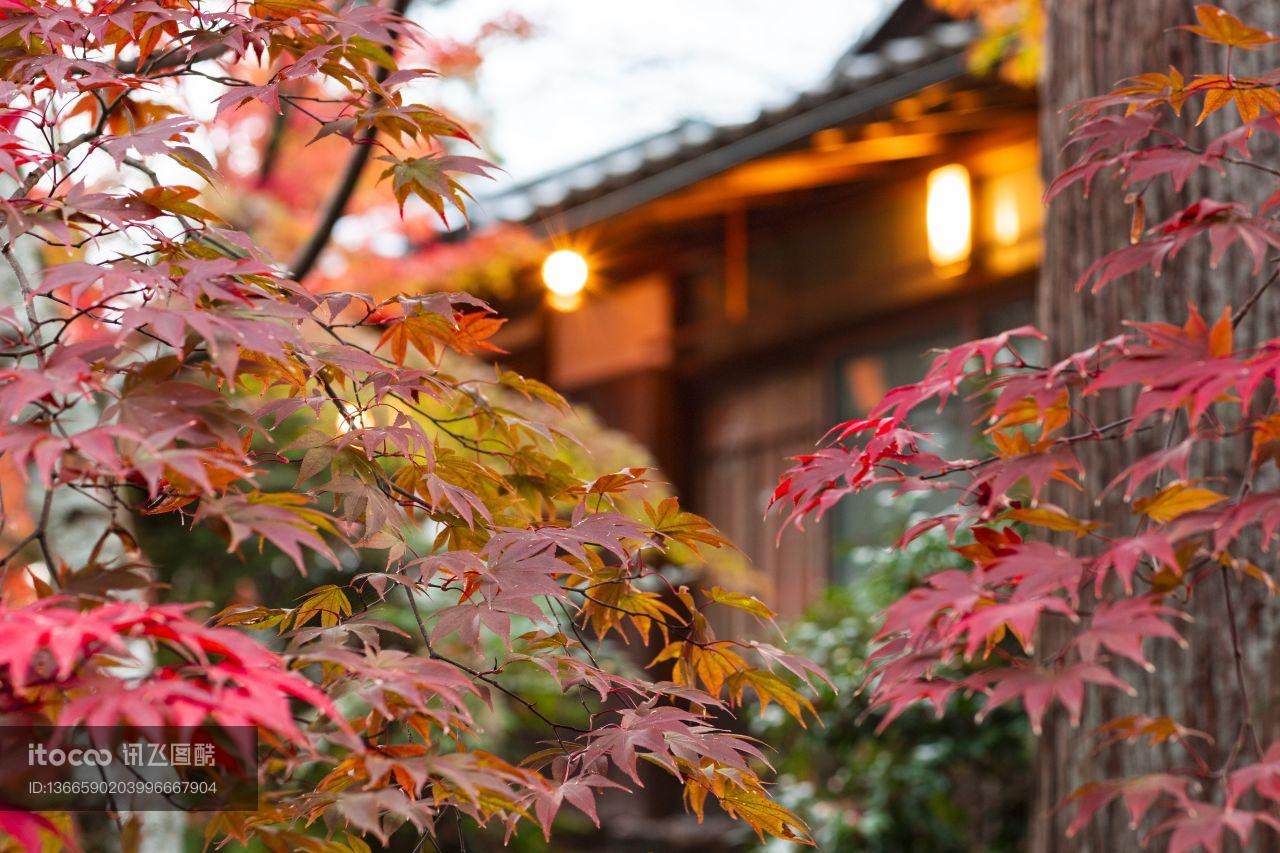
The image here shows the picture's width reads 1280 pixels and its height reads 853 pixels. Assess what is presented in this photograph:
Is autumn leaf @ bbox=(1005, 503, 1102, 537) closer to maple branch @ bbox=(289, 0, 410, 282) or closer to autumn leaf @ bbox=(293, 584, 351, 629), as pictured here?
autumn leaf @ bbox=(293, 584, 351, 629)

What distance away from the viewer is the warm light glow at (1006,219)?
7332mm

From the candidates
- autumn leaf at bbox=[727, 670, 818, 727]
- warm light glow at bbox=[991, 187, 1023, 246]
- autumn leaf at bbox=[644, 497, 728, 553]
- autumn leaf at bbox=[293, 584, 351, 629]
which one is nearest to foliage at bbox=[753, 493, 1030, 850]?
warm light glow at bbox=[991, 187, 1023, 246]

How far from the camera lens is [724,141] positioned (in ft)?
24.9

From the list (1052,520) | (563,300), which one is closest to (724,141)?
(563,300)

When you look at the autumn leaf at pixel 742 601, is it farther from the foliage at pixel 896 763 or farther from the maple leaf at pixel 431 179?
the foliage at pixel 896 763

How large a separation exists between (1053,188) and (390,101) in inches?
40.0

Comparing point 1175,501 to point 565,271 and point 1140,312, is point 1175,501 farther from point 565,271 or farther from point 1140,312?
point 565,271

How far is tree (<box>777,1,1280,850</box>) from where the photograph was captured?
1.58m

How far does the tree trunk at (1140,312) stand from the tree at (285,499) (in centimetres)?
149

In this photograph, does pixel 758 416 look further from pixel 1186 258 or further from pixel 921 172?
pixel 1186 258

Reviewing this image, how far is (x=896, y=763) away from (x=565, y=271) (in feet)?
14.6

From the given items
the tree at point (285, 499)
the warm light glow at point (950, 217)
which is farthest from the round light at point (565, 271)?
the tree at point (285, 499)

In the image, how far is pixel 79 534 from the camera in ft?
13.1

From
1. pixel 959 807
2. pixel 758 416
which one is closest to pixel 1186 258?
pixel 959 807
